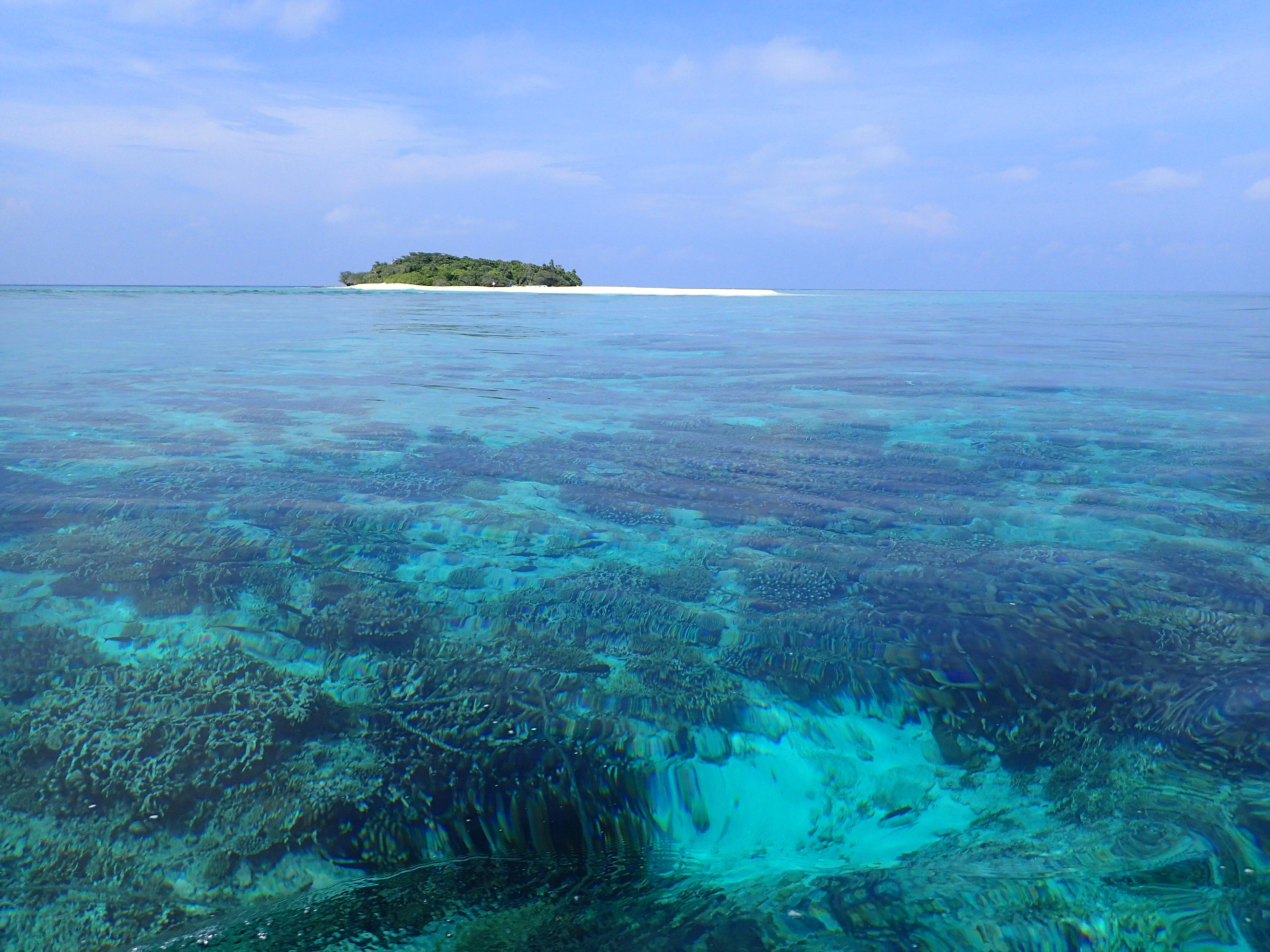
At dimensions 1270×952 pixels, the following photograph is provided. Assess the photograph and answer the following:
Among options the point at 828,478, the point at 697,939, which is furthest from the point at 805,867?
the point at 828,478

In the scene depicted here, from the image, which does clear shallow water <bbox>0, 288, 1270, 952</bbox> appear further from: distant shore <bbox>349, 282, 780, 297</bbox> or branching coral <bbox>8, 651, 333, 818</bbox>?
distant shore <bbox>349, 282, 780, 297</bbox>

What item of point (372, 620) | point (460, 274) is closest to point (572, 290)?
point (460, 274)

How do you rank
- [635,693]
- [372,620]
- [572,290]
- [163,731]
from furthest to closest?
1. [572,290]
2. [372,620]
3. [635,693]
4. [163,731]

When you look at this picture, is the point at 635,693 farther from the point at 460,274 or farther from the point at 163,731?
the point at 460,274

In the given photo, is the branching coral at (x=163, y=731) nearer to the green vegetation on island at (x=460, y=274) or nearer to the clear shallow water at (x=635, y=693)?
the clear shallow water at (x=635, y=693)

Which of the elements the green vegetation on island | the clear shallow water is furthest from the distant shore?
the clear shallow water

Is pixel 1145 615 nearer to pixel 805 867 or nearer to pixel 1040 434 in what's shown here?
pixel 805 867
